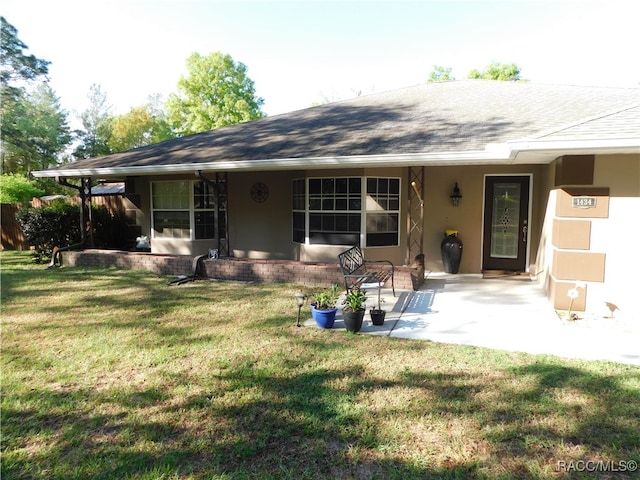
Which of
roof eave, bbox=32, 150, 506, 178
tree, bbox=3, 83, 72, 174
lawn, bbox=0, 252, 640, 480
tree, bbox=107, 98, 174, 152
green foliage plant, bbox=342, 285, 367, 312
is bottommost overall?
lawn, bbox=0, 252, 640, 480

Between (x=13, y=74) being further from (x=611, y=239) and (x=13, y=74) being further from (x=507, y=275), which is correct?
(x=611, y=239)

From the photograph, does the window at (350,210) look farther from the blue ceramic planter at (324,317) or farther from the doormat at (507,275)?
the blue ceramic planter at (324,317)


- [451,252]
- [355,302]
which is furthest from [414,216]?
[355,302]

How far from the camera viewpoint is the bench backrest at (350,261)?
597cm

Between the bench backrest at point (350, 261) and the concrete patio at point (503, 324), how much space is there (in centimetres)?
58

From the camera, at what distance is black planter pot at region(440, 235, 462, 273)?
8367 millimetres

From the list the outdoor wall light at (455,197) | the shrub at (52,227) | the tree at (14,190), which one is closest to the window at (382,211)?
the outdoor wall light at (455,197)

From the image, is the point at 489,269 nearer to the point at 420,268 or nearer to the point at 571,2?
the point at 420,268

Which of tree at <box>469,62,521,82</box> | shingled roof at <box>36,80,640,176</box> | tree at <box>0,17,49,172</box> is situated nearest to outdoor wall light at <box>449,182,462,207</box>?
shingled roof at <box>36,80,640,176</box>

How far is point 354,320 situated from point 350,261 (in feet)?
5.69

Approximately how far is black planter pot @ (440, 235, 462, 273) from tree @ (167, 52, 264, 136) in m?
25.9

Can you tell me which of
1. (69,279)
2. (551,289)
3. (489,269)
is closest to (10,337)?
(69,279)

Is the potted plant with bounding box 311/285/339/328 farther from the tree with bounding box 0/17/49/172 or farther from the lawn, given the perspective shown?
the tree with bounding box 0/17/49/172

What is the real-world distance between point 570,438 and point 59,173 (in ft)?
36.3
